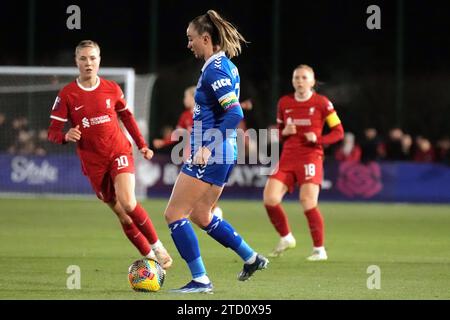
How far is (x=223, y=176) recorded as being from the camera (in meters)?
7.96

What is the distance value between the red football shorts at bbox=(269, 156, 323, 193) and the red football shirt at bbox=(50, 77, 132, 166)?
2351 millimetres

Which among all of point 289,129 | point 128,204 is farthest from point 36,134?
point 128,204

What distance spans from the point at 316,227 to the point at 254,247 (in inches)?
50.1

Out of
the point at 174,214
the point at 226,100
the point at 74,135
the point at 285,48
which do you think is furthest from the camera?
the point at 285,48

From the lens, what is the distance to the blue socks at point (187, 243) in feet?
26.0

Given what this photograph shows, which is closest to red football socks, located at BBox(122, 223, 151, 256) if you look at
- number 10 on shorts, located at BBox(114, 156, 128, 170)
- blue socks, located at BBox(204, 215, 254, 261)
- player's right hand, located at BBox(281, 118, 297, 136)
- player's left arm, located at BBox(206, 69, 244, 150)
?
number 10 on shorts, located at BBox(114, 156, 128, 170)

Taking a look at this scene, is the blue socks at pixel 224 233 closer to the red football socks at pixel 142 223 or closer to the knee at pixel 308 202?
the red football socks at pixel 142 223

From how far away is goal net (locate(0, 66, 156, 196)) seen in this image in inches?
853

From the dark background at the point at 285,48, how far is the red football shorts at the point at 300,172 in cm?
1664

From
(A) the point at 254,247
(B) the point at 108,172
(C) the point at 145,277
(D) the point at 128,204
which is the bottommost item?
(A) the point at 254,247

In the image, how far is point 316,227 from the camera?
11250 millimetres

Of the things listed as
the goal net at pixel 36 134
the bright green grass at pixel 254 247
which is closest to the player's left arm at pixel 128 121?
the bright green grass at pixel 254 247

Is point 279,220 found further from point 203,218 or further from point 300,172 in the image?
point 203,218

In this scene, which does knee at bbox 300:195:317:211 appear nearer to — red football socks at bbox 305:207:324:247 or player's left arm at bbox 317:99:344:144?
red football socks at bbox 305:207:324:247
